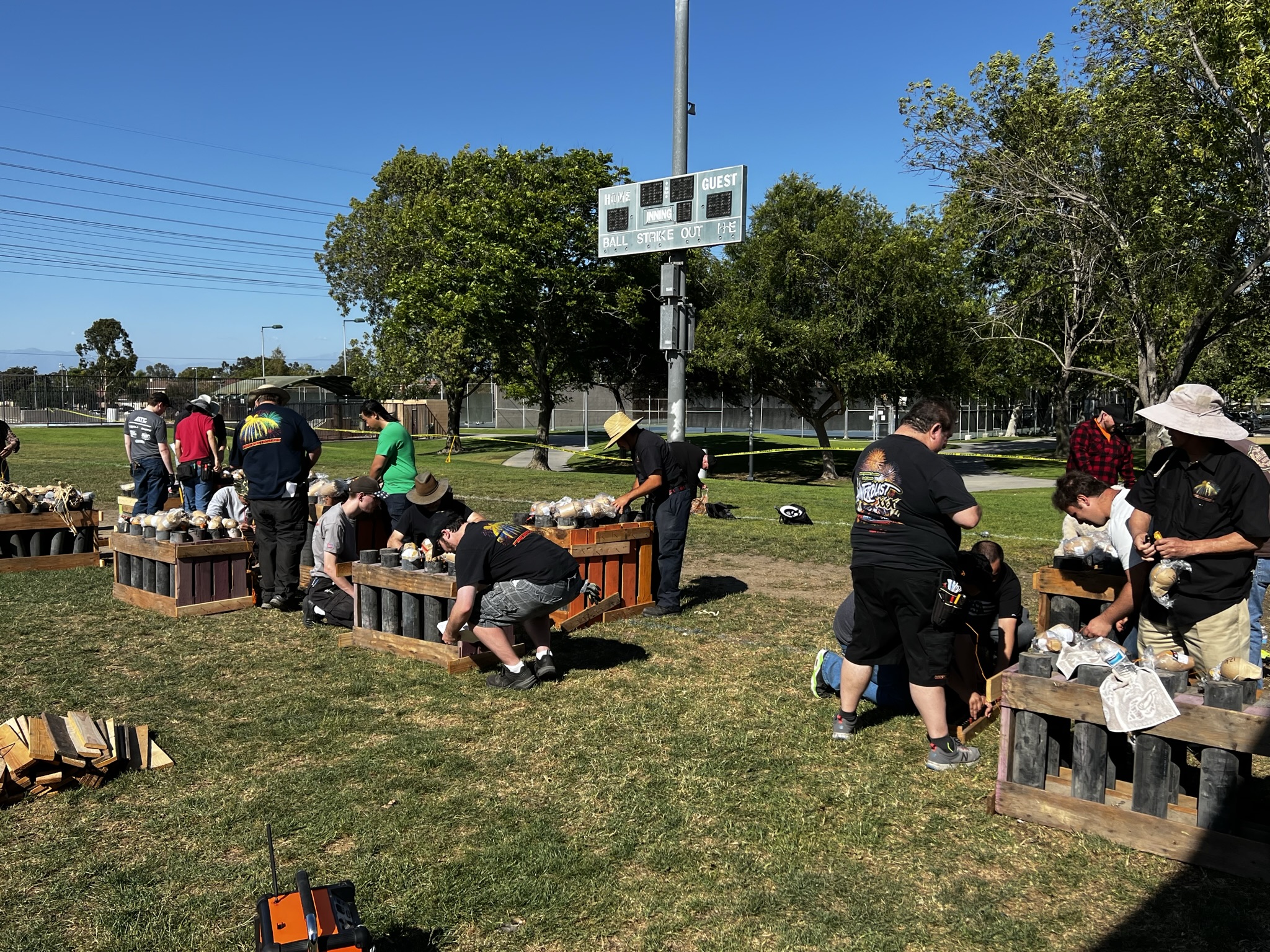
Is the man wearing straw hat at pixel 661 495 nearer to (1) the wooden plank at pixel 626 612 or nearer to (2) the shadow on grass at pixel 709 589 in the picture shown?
(1) the wooden plank at pixel 626 612

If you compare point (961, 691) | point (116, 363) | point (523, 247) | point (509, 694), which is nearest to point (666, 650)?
point (509, 694)

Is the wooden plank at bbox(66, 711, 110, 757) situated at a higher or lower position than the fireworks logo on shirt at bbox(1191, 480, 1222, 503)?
lower

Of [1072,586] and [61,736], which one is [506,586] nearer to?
[61,736]

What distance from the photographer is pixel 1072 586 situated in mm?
5953

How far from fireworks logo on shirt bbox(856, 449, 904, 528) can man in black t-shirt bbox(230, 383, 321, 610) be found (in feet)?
16.2

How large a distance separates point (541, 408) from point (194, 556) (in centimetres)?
2108

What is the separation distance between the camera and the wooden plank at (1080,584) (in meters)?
5.77

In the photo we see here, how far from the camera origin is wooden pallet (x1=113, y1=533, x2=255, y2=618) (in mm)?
7891

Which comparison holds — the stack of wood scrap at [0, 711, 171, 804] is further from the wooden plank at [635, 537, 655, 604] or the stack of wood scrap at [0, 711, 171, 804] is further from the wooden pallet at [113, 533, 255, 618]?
the wooden plank at [635, 537, 655, 604]

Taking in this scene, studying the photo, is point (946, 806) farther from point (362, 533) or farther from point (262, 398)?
point (262, 398)

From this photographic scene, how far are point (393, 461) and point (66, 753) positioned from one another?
4092 millimetres

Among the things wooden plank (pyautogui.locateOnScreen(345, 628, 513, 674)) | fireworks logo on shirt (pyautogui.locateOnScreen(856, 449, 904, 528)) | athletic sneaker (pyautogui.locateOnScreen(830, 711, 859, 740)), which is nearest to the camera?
fireworks logo on shirt (pyautogui.locateOnScreen(856, 449, 904, 528))

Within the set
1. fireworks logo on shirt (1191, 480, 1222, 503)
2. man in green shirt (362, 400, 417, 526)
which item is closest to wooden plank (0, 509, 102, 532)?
man in green shirt (362, 400, 417, 526)

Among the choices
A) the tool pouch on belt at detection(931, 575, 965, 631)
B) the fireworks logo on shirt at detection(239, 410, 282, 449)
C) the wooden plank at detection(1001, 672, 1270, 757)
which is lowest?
the wooden plank at detection(1001, 672, 1270, 757)
